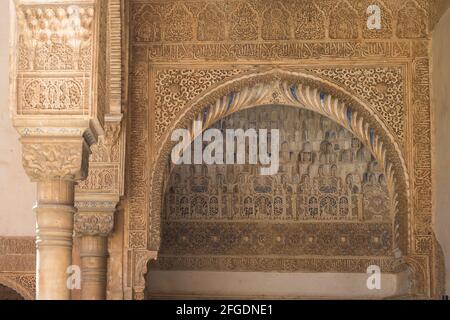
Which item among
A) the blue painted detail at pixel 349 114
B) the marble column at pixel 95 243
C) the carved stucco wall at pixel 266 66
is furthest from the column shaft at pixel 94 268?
the blue painted detail at pixel 349 114

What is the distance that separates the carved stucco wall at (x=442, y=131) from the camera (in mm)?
8406

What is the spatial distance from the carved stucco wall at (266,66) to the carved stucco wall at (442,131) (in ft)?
0.45

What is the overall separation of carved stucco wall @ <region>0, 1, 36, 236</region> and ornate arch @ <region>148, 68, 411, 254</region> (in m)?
1.33

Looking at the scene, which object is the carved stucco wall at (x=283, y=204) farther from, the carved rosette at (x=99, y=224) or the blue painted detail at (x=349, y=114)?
the carved rosette at (x=99, y=224)

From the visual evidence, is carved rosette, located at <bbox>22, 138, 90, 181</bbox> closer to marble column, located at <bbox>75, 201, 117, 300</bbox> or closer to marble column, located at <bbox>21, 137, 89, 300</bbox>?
marble column, located at <bbox>21, 137, 89, 300</bbox>

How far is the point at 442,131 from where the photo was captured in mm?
8672

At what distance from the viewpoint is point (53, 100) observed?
693 centimetres

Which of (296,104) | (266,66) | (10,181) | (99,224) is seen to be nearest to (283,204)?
(296,104)

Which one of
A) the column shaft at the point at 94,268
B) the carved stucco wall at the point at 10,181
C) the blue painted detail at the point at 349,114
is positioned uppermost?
the blue painted detail at the point at 349,114

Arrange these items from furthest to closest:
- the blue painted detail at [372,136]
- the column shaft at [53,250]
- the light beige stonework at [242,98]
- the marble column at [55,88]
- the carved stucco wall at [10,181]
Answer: the carved stucco wall at [10,181] < the blue painted detail at [372,136] < the light beige stonework at [242,98] < the marble column at [55,88] < the column shaft at [53,250]

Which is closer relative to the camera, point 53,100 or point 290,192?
point 53,100

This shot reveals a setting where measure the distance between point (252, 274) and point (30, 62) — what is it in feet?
15.3
